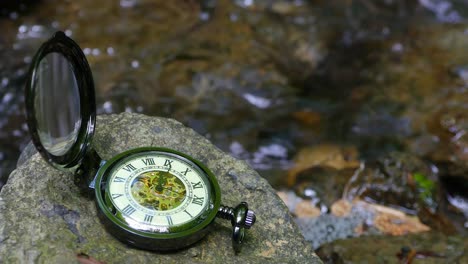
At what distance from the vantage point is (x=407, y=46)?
659cm

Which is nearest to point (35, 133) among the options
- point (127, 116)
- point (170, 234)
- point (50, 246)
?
point (50, 246)

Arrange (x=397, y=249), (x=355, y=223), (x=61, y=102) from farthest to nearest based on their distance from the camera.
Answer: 1. (x=355, y=223)
2. (x=397, y=249)
3. (x=61, y=102)

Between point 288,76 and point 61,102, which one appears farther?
point 288,76

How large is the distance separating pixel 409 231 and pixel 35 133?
9.40 ft

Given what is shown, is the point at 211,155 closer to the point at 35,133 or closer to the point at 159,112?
the point at 35,133

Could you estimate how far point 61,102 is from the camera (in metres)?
2.80

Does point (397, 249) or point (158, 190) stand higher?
point (158, 190)

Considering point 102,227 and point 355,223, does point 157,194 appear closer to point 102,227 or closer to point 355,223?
point 102,227

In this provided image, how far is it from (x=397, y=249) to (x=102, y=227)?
2124mm

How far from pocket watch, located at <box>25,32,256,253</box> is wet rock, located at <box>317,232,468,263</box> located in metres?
1.37

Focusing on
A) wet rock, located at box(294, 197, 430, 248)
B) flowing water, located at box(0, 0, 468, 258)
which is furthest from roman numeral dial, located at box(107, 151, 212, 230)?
flowing water, located at box(0, 0, 468, 258)

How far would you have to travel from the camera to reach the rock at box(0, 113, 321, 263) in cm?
236

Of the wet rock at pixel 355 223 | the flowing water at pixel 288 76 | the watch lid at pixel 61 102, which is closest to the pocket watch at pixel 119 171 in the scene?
the watch lid at pixel 61 102

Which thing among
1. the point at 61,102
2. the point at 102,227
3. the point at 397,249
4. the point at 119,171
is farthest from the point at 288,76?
the point at 102,227
